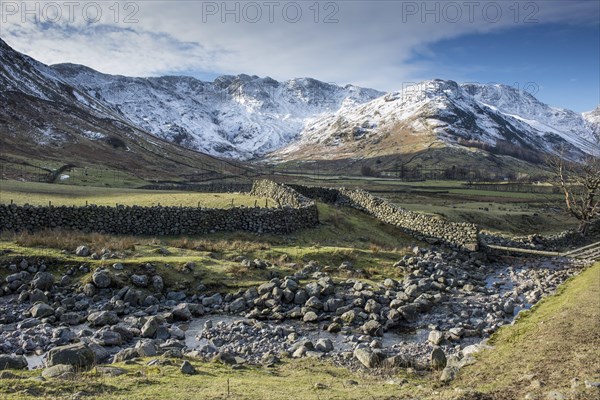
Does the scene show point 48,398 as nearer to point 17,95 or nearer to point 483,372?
point 483,372

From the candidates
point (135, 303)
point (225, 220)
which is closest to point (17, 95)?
point (225, 220)

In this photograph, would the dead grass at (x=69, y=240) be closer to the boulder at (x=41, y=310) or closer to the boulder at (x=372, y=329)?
the boulder at (x=41, y=310)

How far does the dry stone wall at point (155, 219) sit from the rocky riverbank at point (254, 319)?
9.01 m

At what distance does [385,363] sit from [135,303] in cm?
1248

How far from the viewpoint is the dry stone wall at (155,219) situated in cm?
3030

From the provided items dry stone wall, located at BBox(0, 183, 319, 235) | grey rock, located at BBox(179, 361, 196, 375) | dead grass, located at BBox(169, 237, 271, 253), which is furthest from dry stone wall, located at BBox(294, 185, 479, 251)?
grey rock, located at BBox(179, 361, 196, 375)

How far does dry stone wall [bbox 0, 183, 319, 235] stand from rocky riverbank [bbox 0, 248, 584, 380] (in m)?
9.01

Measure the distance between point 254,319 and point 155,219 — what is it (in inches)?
676

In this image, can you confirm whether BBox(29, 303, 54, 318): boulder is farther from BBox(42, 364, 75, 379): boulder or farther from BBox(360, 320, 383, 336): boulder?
BBox(360, 320, 383, 336): boulder

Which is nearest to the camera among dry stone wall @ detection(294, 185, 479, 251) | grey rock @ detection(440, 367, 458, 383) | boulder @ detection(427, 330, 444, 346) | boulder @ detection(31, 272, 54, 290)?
grey rock @ detection(440, 367, 458, 383)

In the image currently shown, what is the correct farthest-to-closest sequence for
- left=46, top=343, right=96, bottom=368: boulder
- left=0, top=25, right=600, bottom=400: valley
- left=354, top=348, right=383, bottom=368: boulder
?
1. left=354, top=348, right=383, bottom=368: boulder
2. left=46, top=343, right=96, bottom=368: boulder
3. left=0, top=25, right=600, bottom=400: valley

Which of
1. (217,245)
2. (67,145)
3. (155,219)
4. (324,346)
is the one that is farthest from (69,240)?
(67,145)

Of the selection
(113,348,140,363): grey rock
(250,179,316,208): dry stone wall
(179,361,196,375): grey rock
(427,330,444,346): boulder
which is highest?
(250,179,316,208): dry stone wall

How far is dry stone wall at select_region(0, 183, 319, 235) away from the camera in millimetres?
30297
